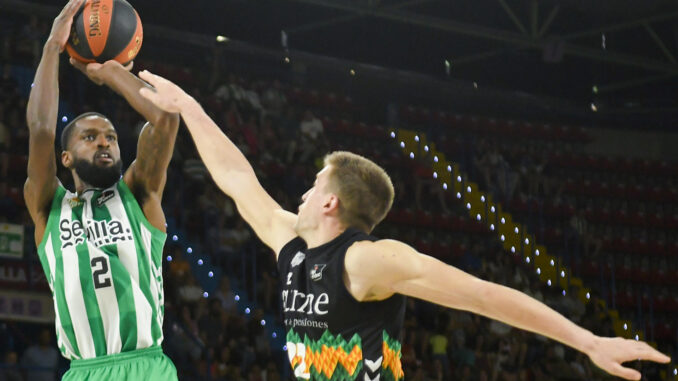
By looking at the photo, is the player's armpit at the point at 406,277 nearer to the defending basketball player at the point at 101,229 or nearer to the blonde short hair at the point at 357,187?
the blonde short hair at the point at 357,187

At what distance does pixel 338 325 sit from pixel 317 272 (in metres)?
0.19

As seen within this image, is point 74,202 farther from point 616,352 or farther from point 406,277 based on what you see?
point 616,352

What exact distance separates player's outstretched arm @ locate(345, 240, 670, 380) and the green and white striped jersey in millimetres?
1628

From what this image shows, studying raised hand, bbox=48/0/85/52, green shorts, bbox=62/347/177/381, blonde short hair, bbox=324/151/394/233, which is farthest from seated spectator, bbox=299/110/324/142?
blonde short hair, bbox=324/151/394/233

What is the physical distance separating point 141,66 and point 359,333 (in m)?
11.1

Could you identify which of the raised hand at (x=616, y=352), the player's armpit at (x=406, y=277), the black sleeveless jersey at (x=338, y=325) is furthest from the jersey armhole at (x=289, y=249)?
the raised hand at (x=616, y=352)

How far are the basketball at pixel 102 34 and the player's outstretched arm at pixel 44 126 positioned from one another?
8 centimetres

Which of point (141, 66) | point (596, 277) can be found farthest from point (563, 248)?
point (141, 66)

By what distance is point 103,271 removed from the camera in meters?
4.93

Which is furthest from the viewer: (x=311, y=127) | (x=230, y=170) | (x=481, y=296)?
(x=311, y=127)

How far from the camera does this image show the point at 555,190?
59.9ft

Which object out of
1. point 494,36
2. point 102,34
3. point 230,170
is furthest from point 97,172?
point 494,36

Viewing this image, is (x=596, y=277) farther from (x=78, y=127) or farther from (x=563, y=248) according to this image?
(x=78, y=127)

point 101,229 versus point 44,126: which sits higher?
point 44,126
